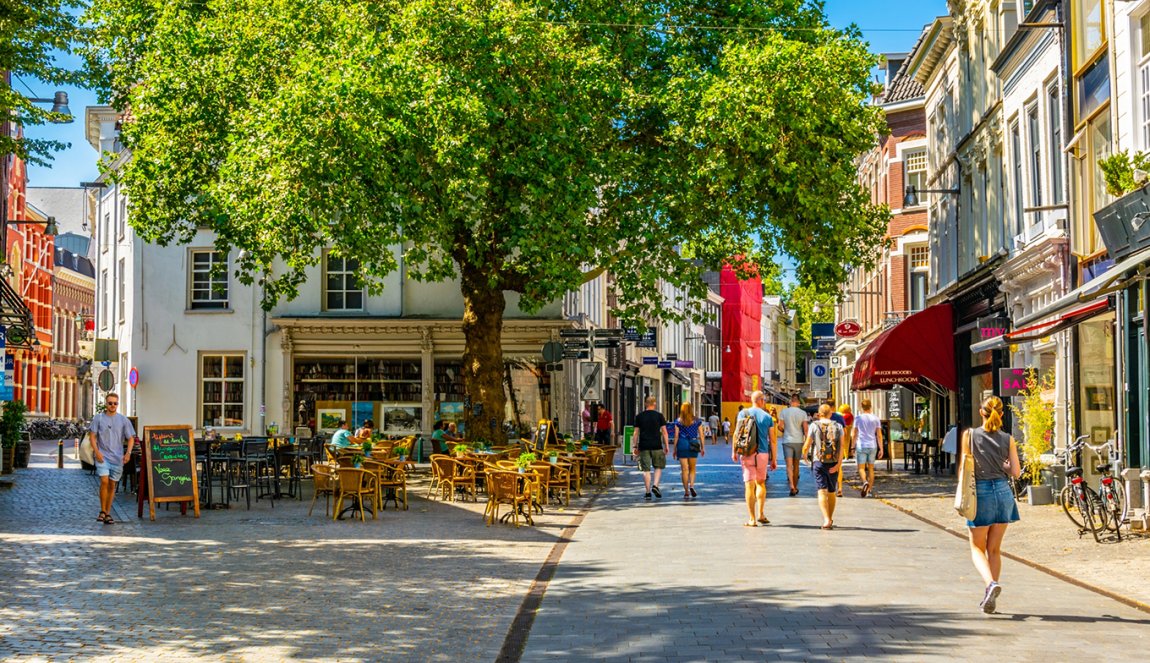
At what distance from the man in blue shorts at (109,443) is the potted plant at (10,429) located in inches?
459

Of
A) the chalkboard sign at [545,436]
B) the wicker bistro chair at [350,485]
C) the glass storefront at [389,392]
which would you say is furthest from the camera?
the glass storefront at [389,392]

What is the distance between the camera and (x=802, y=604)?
1061 centimetres

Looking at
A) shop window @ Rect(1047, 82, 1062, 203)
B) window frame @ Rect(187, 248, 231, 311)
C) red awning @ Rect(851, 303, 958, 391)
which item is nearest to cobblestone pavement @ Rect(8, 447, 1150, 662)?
shop window @ Rect(1047, 82, 1062, 203)

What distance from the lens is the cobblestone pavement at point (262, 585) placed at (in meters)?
9.13

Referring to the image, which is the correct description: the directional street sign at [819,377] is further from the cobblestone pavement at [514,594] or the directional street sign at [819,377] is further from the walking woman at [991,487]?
the walking woman at [991,487]

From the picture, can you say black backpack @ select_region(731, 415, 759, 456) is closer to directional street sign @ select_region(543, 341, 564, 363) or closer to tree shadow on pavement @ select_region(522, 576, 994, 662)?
tree shadow on pavement @ select_region(522, 576, 994, 662)

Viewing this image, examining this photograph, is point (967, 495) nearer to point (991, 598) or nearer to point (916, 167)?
point (991, 598)

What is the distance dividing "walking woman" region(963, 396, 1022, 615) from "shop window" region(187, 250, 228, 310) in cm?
3020

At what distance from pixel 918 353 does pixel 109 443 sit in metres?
18.8

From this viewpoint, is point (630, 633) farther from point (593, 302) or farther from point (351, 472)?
point (593, 302)

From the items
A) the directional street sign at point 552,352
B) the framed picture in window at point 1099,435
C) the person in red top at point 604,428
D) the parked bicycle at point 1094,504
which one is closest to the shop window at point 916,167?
the person in red top at point 604,428

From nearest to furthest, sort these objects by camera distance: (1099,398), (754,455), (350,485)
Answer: (754,455) → (350,485) → (1099,398)

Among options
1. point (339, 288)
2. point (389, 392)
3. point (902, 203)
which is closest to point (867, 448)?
point (389, 392)

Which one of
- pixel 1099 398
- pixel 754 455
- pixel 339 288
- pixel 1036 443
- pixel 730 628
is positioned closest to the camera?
pixel 730 628
